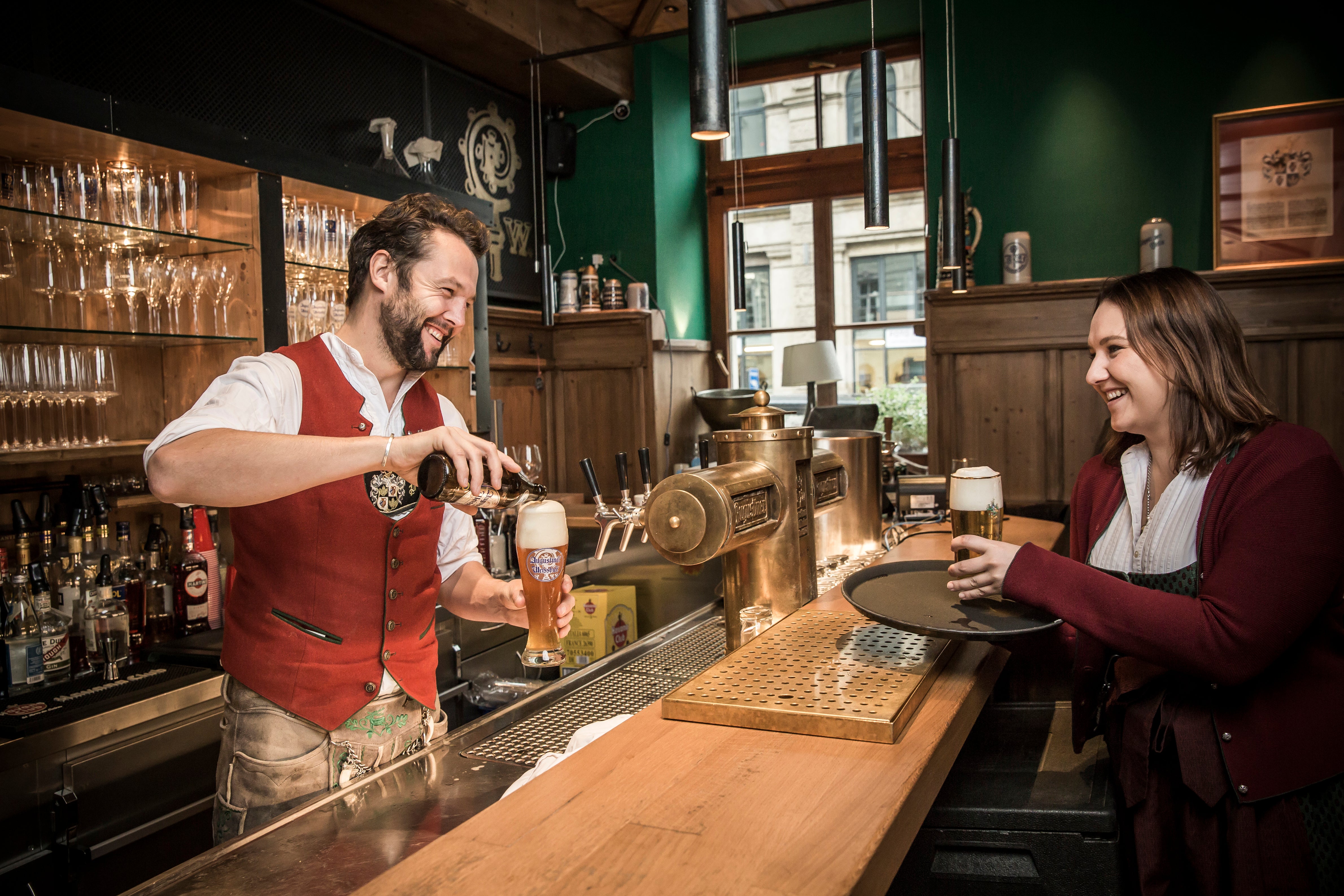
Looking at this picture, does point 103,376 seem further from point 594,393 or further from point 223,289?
point 594,393

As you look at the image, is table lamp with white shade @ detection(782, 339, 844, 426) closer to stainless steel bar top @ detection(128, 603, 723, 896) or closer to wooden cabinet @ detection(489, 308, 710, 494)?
wooden cabinet @ detection(489, 308, 710, 494)

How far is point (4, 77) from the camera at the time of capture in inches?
86.0

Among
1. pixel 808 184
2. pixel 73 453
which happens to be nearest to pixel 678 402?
pixel 808 184

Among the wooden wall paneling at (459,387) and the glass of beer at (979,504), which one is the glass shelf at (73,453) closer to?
the wooden wall paneling at (459,387)

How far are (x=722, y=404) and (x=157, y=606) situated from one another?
4223mm

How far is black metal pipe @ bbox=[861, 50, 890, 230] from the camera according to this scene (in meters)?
2.45

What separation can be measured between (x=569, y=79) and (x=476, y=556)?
498 cm

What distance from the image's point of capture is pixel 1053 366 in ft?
18.9

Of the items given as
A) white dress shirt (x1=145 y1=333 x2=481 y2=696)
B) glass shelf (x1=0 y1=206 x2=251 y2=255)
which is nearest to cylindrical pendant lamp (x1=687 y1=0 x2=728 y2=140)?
white dress shirt (x1=145 y1=333 x2=481 y2=696)

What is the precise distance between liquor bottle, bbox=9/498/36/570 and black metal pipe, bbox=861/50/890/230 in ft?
7.91

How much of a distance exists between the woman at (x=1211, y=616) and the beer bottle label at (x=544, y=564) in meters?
0.59

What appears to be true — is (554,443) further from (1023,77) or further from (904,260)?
(1023,77)

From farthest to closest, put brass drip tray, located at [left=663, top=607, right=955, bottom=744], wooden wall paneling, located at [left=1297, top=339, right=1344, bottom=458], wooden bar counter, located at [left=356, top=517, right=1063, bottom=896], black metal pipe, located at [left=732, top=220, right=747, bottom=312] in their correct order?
wooden wall paneling, located at [left=1297, top=339, right=1344, bottom=458] < black metal pipe, located at [left=732, top=220, right=747, bottom=312] < brass drip tray, located at [left=663, top=607, right=955, bottom=744] < wooden bar counter, located at [left=356, top=517, right=1063, bottom=896]

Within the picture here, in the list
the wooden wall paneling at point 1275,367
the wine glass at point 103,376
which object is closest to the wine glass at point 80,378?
the wine glass at point 103,376
